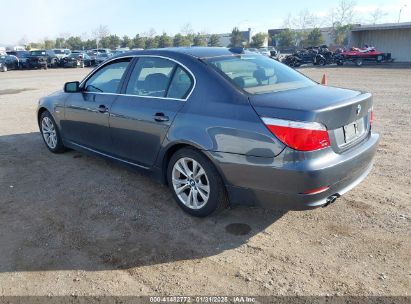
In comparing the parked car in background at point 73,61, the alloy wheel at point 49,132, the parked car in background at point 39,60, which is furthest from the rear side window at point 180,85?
the parked car in background at point 73,61

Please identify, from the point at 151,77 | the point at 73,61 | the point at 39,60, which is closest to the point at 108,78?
the point at 151,77

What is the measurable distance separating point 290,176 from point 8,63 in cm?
3642

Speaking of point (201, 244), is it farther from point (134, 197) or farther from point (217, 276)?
point (134, 197)

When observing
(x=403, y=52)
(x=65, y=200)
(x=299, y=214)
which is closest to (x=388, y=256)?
(x=299, y=214)

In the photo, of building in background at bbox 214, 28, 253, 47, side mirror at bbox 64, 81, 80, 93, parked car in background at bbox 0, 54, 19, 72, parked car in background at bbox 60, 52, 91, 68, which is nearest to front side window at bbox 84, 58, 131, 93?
side mirror at bbox 64, 81, 80, 93

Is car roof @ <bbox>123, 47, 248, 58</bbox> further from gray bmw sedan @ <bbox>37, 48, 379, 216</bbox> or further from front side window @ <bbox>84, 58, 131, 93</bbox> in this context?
front side window @ <bbox>84, 58, 131, 93</bbox>

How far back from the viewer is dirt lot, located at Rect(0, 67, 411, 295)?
2.82 metres

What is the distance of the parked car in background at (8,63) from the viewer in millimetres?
32062

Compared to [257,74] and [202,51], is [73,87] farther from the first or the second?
[257,74]

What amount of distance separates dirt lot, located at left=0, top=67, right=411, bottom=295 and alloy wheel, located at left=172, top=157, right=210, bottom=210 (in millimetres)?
206

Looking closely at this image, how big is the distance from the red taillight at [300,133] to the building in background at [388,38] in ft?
123

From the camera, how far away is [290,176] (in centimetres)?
298

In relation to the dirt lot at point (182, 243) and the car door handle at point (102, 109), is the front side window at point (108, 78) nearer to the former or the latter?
the car door handle at point (102, 109)

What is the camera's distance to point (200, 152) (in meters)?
3.56
